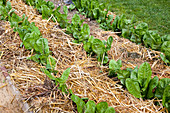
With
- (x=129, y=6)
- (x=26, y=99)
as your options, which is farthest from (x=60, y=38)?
(x=129, y=6)

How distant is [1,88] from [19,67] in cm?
34

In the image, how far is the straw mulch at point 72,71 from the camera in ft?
5.26

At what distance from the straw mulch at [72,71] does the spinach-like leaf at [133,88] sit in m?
0.08

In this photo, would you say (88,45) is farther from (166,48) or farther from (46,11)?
(46,11)

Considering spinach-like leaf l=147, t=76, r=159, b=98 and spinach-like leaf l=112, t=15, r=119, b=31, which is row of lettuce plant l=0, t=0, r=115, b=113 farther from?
spinach-like leaf l=112, t=15, r=119, b=31

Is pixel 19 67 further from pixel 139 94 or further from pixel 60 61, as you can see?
pixel 139 94

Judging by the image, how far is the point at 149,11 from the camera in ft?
11.4

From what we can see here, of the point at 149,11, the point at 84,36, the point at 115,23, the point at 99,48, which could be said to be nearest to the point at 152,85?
the point at 99,48

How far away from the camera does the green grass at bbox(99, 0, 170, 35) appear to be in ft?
9.70

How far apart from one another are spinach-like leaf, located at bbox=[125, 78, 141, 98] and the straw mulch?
0.25ft

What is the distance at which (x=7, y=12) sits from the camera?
111 inches

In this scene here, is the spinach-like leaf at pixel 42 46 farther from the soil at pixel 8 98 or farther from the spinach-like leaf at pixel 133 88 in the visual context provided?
the spinach-like leaf at pixel 133 88

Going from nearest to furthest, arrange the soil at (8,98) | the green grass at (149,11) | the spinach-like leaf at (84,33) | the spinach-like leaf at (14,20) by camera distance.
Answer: the soil at (8,98) → the spinach-like leaf at (84,33) → the spinach-like leaf at (14,20) → the green grass at (149,11)

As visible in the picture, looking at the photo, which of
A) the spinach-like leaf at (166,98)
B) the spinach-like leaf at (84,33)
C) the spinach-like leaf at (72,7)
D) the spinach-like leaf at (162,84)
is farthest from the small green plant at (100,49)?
the spinach-like leaf at (72,7)
